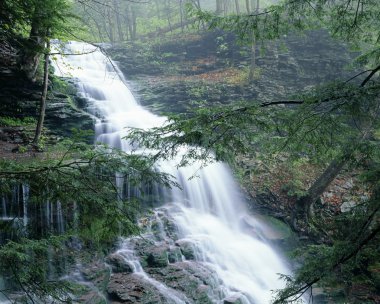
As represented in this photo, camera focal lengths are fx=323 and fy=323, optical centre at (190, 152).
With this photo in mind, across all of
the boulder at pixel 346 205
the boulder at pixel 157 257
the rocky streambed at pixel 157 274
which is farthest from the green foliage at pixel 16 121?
the boulder at pixel 346 205

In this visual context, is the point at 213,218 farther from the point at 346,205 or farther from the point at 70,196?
the point at 70,196

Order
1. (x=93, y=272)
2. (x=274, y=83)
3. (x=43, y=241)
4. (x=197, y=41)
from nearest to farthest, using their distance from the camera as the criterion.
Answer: (x=43, y=241) → (x=93, y=272) → (x=274, y=83) → (x=197, y=41)

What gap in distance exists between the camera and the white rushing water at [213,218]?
30.7 ft

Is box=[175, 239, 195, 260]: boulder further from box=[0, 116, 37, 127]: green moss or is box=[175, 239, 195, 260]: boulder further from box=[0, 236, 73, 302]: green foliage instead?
box=[0, 116, 37, 127]: green moss

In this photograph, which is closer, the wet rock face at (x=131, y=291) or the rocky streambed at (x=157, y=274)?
the wet rock face at (x=131, y=291)

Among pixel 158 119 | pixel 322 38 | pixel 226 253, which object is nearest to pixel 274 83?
pixel 322 38

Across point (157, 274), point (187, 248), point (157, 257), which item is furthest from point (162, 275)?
point (187, 248)

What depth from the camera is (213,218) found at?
11680mm

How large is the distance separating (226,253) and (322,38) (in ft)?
56.8

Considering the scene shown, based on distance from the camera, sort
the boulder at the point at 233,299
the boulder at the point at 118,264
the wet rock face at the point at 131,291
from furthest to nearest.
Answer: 1. the boulder at the point at 118,264
2. the boulder at the point at 233,299
3. the wet rock face at the point at 131,291

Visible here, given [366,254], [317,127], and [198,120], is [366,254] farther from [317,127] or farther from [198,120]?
[198,120]

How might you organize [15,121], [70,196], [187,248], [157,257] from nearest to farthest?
[70,196], [157,257], [187,248], [15,121]

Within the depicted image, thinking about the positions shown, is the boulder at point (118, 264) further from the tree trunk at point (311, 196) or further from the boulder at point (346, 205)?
the boulder at point (346, 205)

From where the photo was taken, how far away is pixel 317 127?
420 cm
